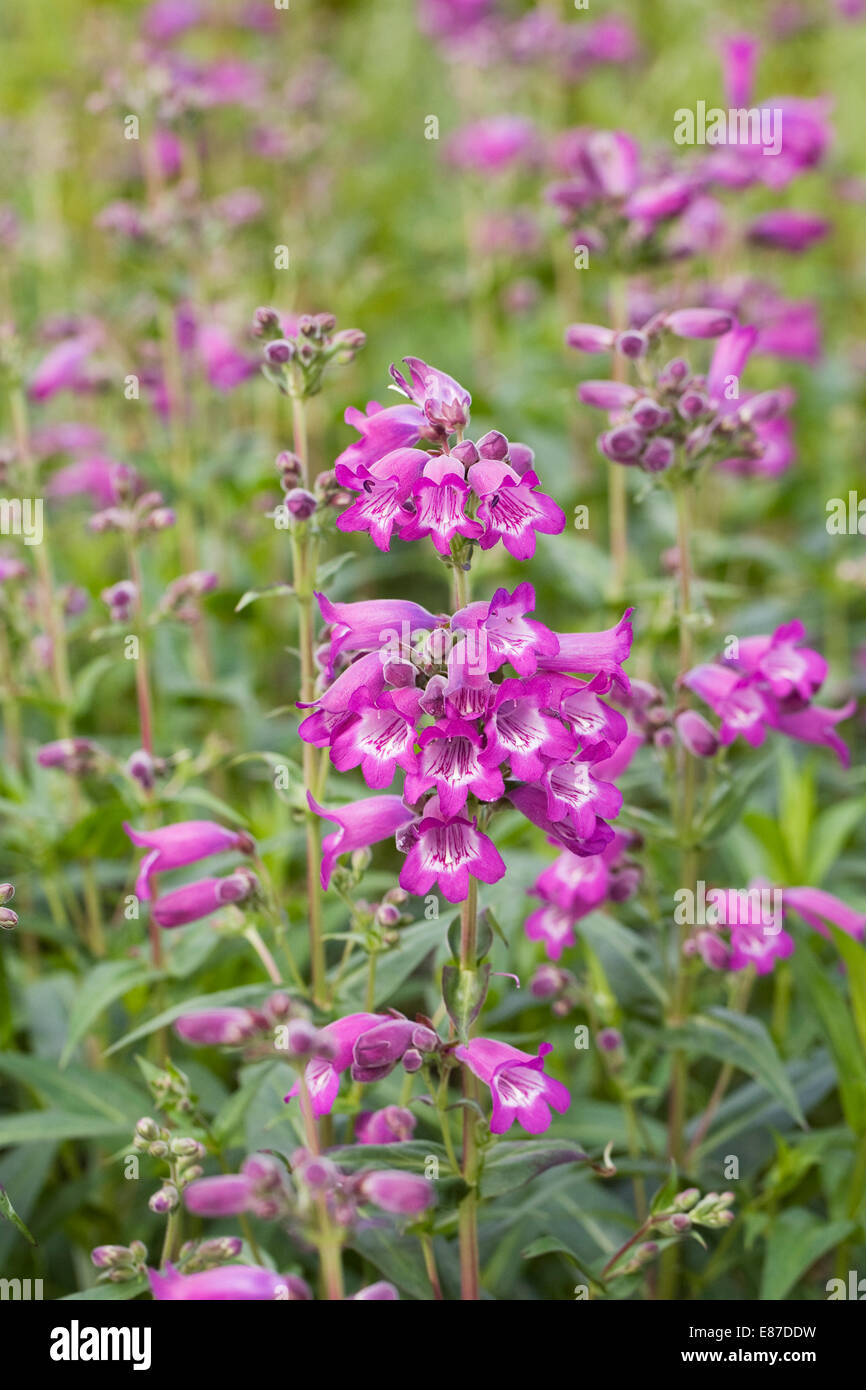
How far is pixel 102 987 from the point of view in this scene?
2.45m

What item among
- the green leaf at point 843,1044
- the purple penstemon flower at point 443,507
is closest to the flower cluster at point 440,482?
the purple penstemon flower at point 443,507

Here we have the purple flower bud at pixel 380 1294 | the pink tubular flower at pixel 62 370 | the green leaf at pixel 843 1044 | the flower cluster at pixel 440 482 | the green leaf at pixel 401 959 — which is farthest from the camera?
the pink tubular flower at pixel 62 370

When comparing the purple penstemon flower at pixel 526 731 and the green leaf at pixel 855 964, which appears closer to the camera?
the purple penstemon flower at pixel 526 731

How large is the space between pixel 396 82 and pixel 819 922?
24.4 ft

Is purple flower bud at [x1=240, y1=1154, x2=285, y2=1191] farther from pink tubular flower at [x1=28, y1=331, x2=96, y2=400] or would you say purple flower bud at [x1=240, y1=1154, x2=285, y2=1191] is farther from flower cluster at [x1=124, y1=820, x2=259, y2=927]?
pink tubular flower at [x1=28, y1=331, x2=96, y2=400]

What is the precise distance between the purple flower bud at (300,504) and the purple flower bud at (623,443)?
0.56 meters

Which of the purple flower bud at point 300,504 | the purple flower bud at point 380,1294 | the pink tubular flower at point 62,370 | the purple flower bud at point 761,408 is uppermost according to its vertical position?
the pink tubular flower at point 62,370

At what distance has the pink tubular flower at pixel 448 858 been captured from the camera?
5.46 feet

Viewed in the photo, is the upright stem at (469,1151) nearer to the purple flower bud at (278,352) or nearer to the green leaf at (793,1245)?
the green leaf at (793,1245)

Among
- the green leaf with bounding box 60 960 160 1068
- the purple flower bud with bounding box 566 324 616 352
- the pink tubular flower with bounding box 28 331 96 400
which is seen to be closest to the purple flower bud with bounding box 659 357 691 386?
the purple flower bud with bounding box 566 324 616 352

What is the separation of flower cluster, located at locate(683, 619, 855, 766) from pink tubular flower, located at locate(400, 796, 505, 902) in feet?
2.19

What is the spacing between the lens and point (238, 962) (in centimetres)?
283

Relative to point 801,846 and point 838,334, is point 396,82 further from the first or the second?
point 801,846
